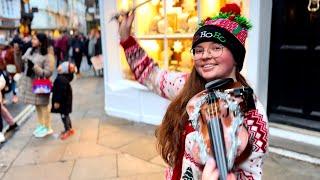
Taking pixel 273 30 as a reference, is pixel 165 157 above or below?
below

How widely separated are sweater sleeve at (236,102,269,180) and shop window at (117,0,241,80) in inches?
167

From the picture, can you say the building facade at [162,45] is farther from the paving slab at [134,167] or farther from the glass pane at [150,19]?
the paving slab at [134,167]

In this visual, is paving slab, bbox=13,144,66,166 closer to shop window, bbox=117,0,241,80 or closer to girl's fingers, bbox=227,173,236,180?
shop window, bbox=117,0,241,80

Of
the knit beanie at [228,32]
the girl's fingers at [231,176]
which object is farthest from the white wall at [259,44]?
the girl's fingers at [231,176]

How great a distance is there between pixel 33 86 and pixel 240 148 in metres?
5.28

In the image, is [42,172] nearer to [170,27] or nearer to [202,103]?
[170,27]

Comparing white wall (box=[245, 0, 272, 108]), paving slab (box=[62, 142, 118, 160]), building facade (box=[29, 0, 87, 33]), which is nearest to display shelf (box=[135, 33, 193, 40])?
white wall (box=[245, 0, 272, 108])

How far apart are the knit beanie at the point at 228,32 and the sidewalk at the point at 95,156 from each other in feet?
10.1

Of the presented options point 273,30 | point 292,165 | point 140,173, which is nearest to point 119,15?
point 140,173

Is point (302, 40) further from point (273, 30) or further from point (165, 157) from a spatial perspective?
point (165, 157)

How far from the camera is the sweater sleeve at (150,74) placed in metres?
1.89

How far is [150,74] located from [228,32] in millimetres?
648

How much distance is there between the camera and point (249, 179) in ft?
4.41

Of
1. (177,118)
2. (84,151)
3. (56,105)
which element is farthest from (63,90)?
(177,118)
